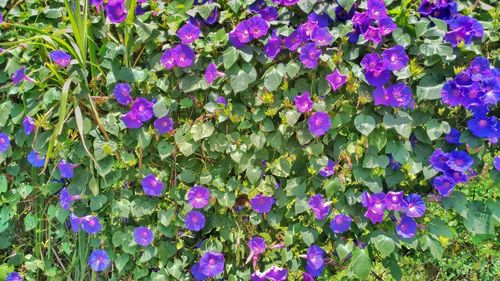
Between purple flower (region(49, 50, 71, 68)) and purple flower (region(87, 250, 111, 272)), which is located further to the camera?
purple flower (region(87, 250, 111, 272))

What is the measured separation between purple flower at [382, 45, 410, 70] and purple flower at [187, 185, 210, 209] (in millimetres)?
821

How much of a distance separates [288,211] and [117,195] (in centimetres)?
70

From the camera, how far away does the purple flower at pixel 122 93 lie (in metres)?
2.07

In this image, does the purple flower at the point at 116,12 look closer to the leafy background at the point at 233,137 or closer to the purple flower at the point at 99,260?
the leafy background at the point at 233,137

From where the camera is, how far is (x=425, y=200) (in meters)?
2.12

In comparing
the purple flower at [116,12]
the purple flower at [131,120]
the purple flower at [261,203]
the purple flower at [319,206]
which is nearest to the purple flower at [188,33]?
the purple flower at [116,12]

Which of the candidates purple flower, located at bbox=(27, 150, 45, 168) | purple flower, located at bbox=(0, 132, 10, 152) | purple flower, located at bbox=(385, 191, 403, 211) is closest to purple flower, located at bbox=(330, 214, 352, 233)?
purple flower, located at bbox=(385, 191, 403, 211)

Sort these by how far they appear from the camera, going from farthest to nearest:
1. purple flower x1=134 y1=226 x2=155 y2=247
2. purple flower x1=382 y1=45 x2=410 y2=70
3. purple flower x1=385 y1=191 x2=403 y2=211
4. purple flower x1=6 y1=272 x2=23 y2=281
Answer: purple flower x1=6 y1=272 x2=23 y2=281 → purple flower x1=134 y1=226 x2=155 y2=247 → purple flower x1=385 y1=191 x2=403 y2=211 → purple flower x1=382 y1=45 x2=410 y2=70

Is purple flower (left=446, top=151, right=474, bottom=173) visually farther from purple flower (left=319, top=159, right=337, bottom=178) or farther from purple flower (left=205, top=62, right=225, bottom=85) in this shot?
purple flower (left=205, top=62, right=225, bottom=85)

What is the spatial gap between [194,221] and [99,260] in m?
0.45

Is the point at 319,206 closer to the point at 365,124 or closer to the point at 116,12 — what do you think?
the point at 365,124

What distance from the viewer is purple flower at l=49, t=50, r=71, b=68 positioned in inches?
82.4

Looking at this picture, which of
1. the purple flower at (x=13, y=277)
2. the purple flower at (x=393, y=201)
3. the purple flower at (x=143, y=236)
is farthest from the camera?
the purple flower at (x=13, y=277)

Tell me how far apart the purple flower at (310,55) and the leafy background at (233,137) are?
0.13 feet
